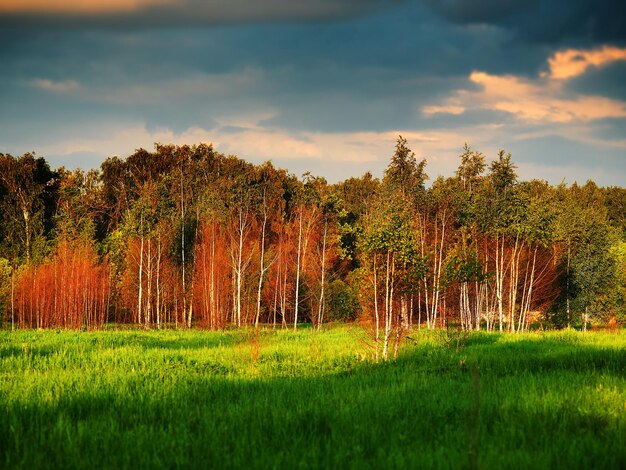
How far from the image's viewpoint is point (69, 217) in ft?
163

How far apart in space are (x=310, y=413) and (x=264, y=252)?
40641 mm

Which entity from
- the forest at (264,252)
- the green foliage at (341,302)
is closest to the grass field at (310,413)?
the forest at (264,252)

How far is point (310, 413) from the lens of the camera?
9688mm

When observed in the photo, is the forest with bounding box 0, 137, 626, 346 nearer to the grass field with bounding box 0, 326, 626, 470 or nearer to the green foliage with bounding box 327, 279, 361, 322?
the green foliage with bounding box 327, 279, 361, 322

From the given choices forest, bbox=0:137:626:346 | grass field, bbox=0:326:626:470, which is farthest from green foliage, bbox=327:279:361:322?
grass field, bbox=0:326:626:470

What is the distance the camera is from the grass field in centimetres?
712

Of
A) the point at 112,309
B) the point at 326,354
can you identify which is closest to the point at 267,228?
the point at 112,309

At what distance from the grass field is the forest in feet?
76.8

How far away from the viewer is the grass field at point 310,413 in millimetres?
7117

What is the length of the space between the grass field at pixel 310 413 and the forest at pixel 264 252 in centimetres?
2340

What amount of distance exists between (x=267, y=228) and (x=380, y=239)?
135ft

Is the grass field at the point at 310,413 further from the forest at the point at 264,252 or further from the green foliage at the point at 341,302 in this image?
the green foliage at the point at 341,302

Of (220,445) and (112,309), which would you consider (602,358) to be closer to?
(220,445)

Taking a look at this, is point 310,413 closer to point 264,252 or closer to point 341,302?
point 264,252
